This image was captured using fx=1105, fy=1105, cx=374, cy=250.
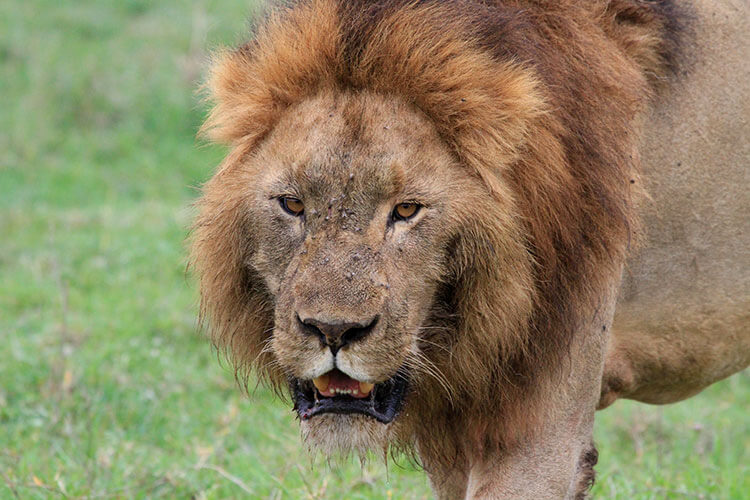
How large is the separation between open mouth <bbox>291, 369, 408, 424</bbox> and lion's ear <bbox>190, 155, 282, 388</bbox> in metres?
0.18

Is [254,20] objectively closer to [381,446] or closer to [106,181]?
[381,446]

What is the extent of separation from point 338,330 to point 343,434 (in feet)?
1.03

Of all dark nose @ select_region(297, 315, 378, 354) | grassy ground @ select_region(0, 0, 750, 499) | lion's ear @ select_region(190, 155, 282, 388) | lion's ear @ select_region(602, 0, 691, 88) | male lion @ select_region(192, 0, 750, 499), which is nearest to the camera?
dark nose @ select_region(297, 315, 378, 354)

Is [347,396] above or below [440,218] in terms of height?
below

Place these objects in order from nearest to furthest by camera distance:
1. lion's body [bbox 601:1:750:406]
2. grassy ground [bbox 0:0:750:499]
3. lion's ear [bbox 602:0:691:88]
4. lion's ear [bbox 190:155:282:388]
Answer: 1. lion's ear [bbox 190:155:282:388]
2. lion's ear [bbox 602:0:691:88]
3. lion's body [bbox 601:1:750:406]
4. grassy ground [bbox 0:0:750:499]

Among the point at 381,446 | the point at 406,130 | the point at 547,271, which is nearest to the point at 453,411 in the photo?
the point at 381,446

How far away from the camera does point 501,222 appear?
100 inches

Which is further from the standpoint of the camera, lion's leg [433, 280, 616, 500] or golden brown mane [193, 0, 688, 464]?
lion's leg [433, 280, 616, 500]

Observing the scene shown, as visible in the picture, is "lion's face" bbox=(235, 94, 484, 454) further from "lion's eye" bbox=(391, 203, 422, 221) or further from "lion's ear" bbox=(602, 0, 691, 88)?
"lion's ear" bbox=(602, 0, 691, 88)

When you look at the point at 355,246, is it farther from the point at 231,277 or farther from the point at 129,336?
the point at 129,336

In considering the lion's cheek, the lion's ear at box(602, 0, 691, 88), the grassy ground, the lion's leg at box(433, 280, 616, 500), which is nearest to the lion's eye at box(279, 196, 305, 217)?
the lion's cheek

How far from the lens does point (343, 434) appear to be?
2.55 metres

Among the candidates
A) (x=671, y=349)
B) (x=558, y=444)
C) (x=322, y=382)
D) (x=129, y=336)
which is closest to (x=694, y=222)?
(x=671, y=349)

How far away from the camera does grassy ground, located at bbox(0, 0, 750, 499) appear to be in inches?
156
